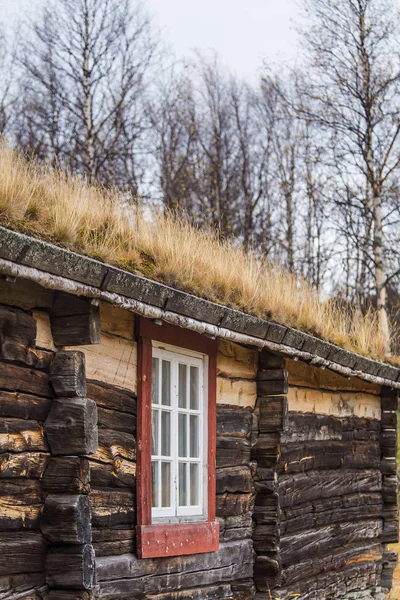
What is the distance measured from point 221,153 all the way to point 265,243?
11.2 ft

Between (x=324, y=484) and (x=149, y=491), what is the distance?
12.7ft

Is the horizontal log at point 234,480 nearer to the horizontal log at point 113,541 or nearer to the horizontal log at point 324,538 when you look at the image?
the horizontal log at point 324,538

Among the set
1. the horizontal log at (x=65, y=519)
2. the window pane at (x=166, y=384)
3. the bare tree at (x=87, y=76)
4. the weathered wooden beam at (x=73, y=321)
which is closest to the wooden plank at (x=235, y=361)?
the window pane at (x=166, y=384)

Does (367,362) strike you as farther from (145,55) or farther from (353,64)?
(145,55)

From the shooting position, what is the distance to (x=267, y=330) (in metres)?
7.90

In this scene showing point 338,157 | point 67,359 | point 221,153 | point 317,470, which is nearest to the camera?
point 67,359

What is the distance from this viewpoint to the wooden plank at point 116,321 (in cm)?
668

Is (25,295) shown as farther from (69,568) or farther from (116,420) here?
(69,568)

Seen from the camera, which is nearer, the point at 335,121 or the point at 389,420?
the point at 389,420

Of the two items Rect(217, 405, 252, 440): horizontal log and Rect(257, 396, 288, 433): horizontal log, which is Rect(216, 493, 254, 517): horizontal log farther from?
Rect(257, 396, 288, 433): horizontal log

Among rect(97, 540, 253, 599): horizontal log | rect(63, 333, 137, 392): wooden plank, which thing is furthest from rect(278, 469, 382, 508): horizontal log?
rect(63, 333, 137, 392): wooden plank

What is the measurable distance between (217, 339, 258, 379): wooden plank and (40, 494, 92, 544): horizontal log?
2.49 metres

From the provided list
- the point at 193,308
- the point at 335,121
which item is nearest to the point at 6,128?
the point at 335,121

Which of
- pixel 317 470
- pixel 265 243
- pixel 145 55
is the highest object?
pixel 145 55
